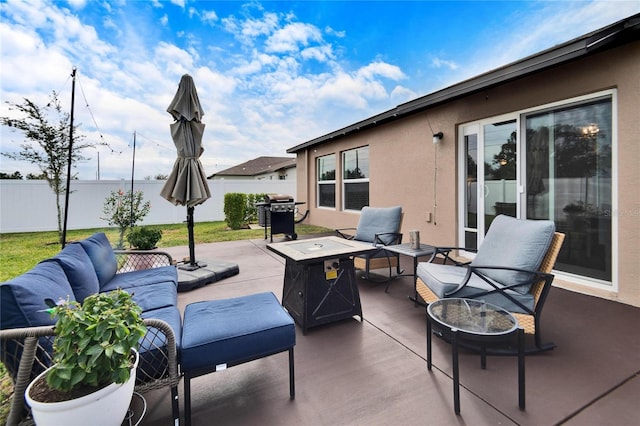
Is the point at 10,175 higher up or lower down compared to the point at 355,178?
higher up

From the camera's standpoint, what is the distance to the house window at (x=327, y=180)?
31.6ft

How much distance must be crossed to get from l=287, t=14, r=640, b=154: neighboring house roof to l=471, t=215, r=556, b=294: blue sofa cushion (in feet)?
6.74

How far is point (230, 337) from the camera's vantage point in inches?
68.4

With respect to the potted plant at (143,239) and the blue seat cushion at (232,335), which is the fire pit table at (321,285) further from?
the potted plant at (143,239)

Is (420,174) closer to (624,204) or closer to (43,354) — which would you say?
(624,204)

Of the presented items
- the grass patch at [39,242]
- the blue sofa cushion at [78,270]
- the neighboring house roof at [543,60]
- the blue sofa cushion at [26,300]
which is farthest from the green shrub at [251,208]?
the blue sofa cushion at [26,300]

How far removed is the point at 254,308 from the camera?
6.91 feet

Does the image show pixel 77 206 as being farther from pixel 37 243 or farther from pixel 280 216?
pixel 280 216

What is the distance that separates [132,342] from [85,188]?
40.5 feet

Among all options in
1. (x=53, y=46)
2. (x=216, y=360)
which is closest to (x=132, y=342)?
(x=216, y=360)

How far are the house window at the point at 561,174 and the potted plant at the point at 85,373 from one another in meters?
4.84

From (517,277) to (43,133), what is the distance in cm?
1092

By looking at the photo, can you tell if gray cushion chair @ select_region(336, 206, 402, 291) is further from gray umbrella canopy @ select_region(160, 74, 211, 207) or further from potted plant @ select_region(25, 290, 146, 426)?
potted plant @ select_region(25, 290, 146, 426)

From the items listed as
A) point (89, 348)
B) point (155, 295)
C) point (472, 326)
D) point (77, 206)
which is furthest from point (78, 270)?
point (77, 206)
